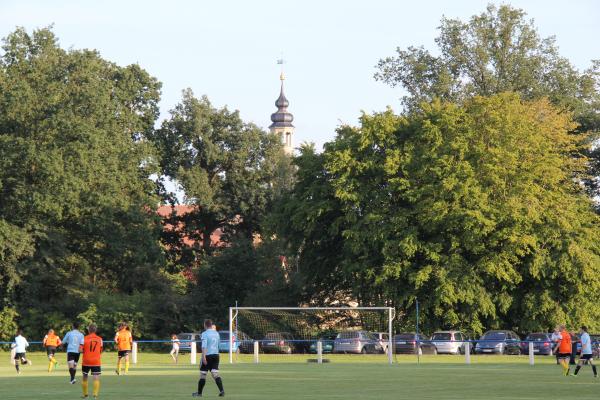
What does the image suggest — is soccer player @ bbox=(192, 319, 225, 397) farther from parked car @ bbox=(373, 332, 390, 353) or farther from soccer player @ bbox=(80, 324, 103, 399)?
parked car @ bbox=(373, 332, 390, 353)

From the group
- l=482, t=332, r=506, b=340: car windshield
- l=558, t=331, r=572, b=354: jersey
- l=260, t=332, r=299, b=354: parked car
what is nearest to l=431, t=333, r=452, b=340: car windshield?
l=482, t=332, r=506, b=340: car windshield

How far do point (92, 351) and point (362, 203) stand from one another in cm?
4216

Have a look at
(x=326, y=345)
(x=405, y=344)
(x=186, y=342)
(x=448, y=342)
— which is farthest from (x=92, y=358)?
(x=186, y=342)

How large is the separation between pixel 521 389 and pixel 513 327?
129 feet

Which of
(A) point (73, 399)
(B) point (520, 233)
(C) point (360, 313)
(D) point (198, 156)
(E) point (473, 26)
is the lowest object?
(A) point (73, 399)

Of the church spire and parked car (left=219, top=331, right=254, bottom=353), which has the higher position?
the church spire

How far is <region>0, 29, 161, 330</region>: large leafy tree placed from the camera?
69312mm

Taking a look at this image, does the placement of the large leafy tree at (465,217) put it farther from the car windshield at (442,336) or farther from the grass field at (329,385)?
the grass field at (329,385)

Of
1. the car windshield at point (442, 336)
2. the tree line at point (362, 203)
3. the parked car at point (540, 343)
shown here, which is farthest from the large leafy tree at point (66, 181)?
the parked car at point (540, 343)

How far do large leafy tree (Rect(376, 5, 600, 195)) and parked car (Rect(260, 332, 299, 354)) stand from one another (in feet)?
78.5

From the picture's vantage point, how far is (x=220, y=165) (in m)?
93.1

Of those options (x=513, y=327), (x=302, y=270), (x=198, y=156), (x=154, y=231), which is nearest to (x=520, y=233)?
(x=513, y=327)

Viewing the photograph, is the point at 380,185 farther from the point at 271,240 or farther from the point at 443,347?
the point at 271,240

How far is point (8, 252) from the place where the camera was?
6962cm
